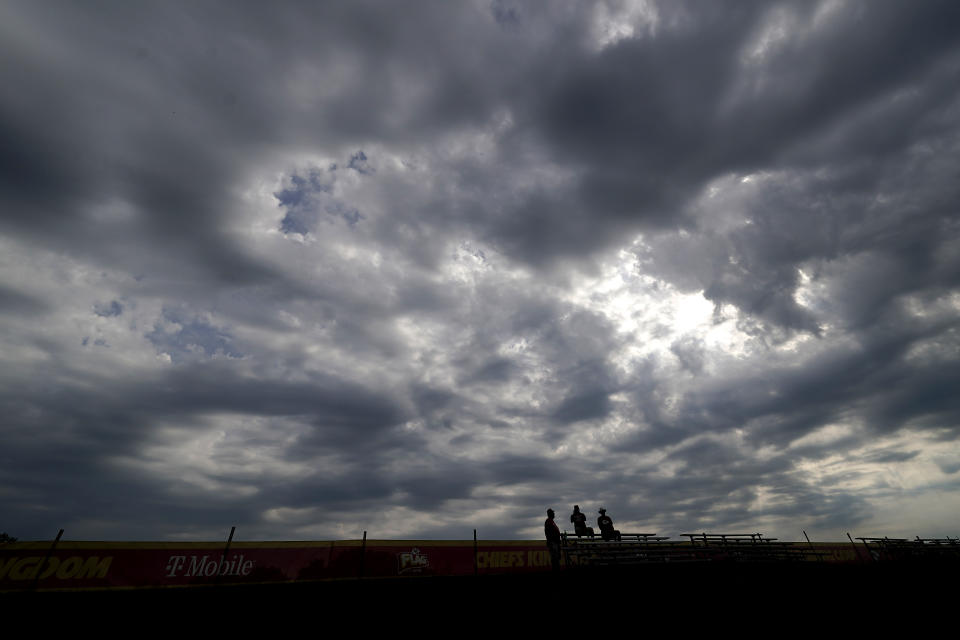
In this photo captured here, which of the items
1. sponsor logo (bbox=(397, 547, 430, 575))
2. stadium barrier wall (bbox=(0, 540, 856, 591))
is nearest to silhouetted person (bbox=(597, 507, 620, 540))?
stadium barrier wall (bbox=(0, 540, 856, 591))

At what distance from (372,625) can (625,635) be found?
3808 millimetres

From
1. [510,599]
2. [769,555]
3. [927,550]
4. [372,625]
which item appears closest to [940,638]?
[510,599]

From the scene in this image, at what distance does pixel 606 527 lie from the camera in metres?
19.1

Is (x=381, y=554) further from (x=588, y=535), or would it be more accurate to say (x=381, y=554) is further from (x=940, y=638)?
(x=940, y=638)

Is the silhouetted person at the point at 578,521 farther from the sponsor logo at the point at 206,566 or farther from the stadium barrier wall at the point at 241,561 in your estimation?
the sponsor logo at the point at 206,566

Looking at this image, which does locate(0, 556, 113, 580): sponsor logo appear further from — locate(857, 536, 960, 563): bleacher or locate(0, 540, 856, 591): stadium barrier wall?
locate(857, 536, 960, 563): bleacher

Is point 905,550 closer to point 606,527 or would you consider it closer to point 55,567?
point 606,527

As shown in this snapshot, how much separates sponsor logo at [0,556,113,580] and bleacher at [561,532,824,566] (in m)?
15.7

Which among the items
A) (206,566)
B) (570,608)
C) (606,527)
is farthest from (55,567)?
(606,527)

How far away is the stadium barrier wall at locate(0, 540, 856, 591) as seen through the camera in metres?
13.4

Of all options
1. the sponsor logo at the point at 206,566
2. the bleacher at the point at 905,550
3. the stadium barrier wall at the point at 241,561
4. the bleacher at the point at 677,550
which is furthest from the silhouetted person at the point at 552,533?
the bleacher at the point at 905,550

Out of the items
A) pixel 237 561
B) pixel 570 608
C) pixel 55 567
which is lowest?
pixel 570 608

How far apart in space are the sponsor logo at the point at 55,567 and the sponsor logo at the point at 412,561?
10.1 meters

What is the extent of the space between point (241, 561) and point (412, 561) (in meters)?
6.78
